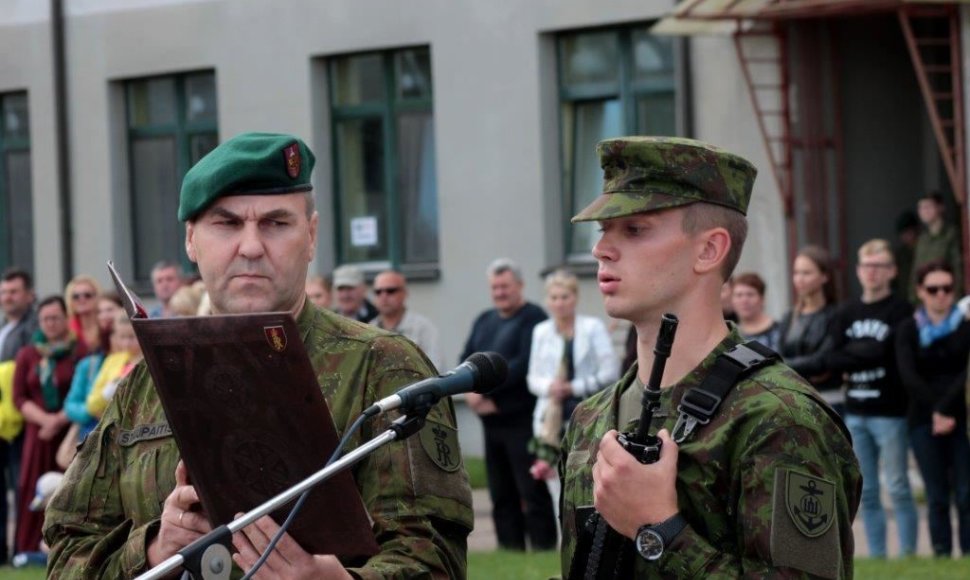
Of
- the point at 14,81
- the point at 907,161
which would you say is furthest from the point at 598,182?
the point at 14,81

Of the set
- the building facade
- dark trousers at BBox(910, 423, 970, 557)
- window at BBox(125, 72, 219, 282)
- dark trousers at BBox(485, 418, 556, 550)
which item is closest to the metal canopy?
the building facade

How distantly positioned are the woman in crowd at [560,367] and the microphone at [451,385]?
8.10m

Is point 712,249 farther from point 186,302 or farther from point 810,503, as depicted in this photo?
point 186,302

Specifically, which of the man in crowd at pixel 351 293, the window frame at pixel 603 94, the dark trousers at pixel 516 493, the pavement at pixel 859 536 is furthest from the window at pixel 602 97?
the dark trousers at pixel 516 493

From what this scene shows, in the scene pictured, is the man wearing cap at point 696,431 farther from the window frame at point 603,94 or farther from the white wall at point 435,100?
the window frame at point 603,94

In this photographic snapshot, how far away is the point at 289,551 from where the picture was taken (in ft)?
12.0

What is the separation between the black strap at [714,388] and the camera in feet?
12.1

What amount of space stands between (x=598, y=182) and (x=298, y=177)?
45.7 feet

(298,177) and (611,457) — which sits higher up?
(298,177)

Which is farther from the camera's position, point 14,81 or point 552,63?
point 14,81

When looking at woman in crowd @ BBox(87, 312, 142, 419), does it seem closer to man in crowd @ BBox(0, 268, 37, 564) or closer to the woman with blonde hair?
the woman with blonde hair

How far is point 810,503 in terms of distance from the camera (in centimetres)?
356

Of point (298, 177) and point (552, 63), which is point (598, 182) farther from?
point (298, 177)

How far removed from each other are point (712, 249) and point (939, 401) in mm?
7499
